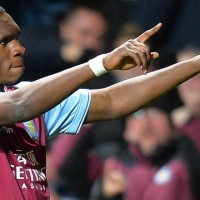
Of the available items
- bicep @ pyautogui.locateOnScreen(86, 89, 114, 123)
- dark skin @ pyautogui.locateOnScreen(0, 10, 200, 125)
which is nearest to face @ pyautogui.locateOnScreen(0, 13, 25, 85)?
dark skin @ pyautogui.locateOnScreen(0, 10, 200, 125)

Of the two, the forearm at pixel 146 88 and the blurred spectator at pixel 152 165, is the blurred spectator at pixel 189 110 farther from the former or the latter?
the forearm at pixel 146 88

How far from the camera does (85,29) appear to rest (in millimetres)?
3320

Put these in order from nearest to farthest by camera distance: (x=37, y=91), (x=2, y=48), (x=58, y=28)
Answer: (x=37, y=91) < (x=2, y=48) < (x=58, y=28)

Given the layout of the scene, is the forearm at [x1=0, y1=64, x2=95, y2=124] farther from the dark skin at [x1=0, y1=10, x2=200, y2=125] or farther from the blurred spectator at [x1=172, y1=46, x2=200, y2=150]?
the blurred spectator at [x1=172, y1=46, x2=200, y2=150]

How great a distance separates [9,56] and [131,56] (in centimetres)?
37

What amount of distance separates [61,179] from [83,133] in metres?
0.20

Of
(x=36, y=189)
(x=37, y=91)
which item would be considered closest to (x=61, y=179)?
(x=36, y=189)

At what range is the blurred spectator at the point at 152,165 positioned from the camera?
3105 millimetres

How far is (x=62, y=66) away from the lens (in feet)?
10.9

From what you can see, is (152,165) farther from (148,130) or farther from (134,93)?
(134,93)

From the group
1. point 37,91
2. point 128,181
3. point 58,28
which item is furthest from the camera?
point 58,28

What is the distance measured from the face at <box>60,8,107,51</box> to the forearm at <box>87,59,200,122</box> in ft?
3.59

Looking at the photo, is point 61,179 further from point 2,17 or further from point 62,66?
point 2,17

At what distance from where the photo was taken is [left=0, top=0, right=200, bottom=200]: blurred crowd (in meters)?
3.13
